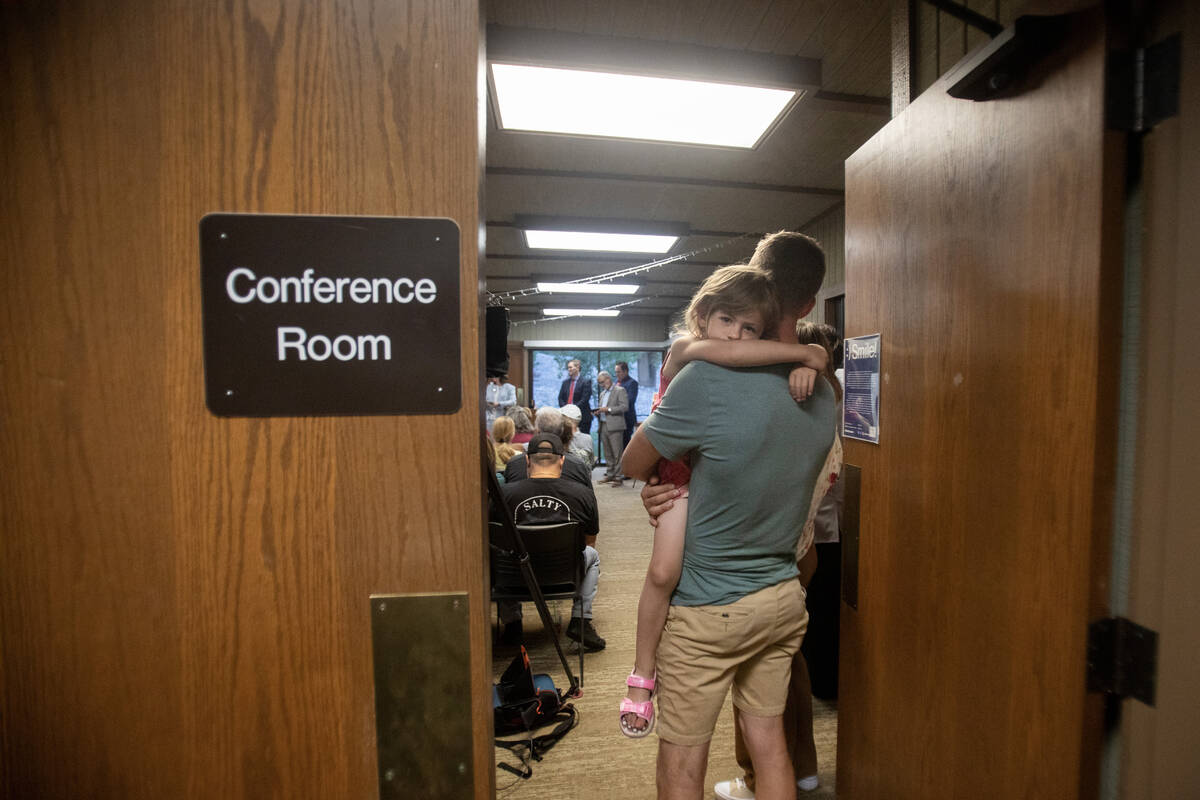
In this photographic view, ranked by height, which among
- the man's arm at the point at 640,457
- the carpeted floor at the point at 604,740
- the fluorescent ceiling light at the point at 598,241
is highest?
the fluorescent ceiling light at the point at 598,241

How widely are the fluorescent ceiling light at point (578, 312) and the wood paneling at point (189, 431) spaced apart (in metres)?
7.23

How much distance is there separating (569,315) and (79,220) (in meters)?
8.07

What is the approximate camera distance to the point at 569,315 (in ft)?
28.2

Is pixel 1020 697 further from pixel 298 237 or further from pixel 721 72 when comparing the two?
pixel 721 72

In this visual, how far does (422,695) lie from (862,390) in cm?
133

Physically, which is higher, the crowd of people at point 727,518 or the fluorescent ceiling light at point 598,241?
the fluorescent ceiling light at point 598,241

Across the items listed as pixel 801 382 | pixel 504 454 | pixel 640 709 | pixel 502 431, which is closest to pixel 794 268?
pixel 801 382

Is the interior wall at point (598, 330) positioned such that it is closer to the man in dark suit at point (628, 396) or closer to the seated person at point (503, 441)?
the man in dark suit at point (628, 396)

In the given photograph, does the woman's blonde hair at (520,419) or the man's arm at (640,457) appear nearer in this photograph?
the man's arm at (640,457)

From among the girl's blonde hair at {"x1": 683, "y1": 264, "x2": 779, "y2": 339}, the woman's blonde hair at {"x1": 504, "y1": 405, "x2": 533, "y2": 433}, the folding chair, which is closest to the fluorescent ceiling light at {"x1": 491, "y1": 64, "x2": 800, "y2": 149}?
the girl's blonde hair at {"x1": 683, "y1": 264, "x2": 779, "y2": 339}

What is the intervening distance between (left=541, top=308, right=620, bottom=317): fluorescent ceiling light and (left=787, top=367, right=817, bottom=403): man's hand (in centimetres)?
673

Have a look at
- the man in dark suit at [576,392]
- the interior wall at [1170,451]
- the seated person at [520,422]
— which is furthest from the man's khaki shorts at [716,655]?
the man in dark suit at [576,392]

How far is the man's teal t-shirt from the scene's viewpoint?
1.13 metres

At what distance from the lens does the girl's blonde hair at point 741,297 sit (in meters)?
1.21
